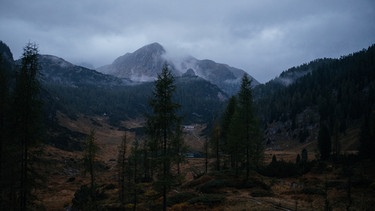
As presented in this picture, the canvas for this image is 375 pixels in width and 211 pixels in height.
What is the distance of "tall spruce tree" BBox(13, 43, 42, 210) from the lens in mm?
22656

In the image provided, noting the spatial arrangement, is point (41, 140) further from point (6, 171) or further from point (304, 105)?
point (304, 105)

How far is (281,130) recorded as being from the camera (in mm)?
160875

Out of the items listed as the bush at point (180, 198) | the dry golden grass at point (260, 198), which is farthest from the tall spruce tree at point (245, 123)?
the bush at point (180, 198)


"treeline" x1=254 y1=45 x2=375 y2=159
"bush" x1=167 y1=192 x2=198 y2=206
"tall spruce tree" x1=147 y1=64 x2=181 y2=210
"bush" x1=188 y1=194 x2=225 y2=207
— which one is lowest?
"bush" x1=167 y1=192 x2=198 y2=206

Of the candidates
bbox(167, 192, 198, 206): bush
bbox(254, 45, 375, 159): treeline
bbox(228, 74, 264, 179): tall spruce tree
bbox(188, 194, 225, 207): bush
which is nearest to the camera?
bbox(188, 194, 225, 207): bush

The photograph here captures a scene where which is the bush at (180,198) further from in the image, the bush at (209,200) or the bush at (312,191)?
the bush at (312,191)

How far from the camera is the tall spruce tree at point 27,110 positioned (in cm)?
2266

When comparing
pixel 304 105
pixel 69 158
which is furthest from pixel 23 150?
pixel 304 105

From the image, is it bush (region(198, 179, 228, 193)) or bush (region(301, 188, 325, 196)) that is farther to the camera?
bush (region(198, 179, 228, 193))

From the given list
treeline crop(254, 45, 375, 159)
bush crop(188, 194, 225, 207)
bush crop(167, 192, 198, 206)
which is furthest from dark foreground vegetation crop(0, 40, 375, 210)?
treeline crop(254, 45, 375, 159)

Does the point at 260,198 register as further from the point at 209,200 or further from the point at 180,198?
the point at 180,198

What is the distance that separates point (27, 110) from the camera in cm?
2273

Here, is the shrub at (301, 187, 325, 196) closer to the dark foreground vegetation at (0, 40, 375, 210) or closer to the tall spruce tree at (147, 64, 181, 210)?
the dark foreground vegetation at (0, 40, 375, 210)

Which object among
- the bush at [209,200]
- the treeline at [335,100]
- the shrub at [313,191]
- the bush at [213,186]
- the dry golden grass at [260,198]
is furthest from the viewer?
the treeline at [335,100]
